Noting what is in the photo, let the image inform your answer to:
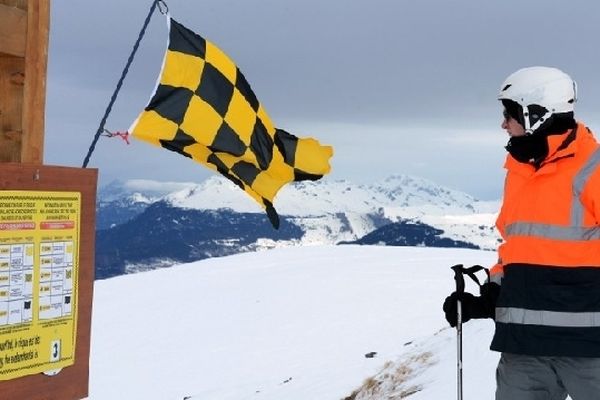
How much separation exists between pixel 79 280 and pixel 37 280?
0.29 metres

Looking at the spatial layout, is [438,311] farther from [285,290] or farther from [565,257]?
[565,257]

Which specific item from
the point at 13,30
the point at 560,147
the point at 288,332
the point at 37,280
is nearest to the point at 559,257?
the point at 560,147

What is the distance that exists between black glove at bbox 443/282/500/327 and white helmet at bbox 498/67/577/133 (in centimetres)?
88

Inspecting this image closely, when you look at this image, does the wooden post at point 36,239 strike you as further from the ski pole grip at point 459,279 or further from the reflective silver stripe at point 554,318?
the reflective silver stripe at point 554,318

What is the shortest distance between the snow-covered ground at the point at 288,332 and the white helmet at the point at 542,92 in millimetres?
3518

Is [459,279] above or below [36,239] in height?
below

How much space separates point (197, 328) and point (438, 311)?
17.7ft

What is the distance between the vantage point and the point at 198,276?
2495cm

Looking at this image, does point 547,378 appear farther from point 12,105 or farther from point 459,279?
point 12,105

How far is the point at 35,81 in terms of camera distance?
3.92 metres

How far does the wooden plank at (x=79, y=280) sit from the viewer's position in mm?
3725

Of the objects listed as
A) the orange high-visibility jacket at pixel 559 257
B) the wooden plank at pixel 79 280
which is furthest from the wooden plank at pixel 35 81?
the orange high-visibility jacket at pixel 559 257

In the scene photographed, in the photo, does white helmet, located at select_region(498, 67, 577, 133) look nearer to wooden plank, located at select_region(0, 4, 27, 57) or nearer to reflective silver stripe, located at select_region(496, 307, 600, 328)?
reflective silver stripe, located at select_region(496, 307, 600, 328)

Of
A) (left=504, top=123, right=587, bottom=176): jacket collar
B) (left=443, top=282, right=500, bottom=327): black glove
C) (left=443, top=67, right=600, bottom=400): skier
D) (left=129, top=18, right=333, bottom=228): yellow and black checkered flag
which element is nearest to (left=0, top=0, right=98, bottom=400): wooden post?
(left=129, top=18, right=333, bottom=228): yellow and black checkered flag
